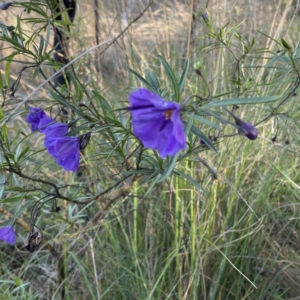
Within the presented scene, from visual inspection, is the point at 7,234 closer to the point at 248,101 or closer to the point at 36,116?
the point at 36,116

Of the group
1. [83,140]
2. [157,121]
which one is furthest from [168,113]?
[83,140]

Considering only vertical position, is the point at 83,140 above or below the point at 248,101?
below

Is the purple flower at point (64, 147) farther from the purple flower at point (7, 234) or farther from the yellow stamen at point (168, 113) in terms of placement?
the purple flower at point (7, 234)

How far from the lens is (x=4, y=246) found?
2.14 meters

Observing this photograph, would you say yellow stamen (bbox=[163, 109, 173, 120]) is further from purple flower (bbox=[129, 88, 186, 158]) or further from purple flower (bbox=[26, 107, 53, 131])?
purple flower (bbox=[26, 107, 53, 131])

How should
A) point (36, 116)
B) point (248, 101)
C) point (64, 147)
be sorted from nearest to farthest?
point (248, 101)
point (64, 147)
point (36, 116)

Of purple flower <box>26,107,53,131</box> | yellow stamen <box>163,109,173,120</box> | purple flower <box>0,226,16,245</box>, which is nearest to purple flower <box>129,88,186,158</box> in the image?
yellow stamen <box>163,109,173,120</box>

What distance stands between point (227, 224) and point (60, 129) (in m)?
0.99

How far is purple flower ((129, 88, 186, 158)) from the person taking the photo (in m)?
0.62

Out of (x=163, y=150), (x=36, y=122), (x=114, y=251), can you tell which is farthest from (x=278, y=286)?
(x=163, y=150)

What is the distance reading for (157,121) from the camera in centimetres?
68

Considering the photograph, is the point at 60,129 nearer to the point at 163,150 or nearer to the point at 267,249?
the point at 163,150

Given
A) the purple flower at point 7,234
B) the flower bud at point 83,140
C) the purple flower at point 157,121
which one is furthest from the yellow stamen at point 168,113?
the purple flower at point 7,234

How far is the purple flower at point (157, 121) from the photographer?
619mm
